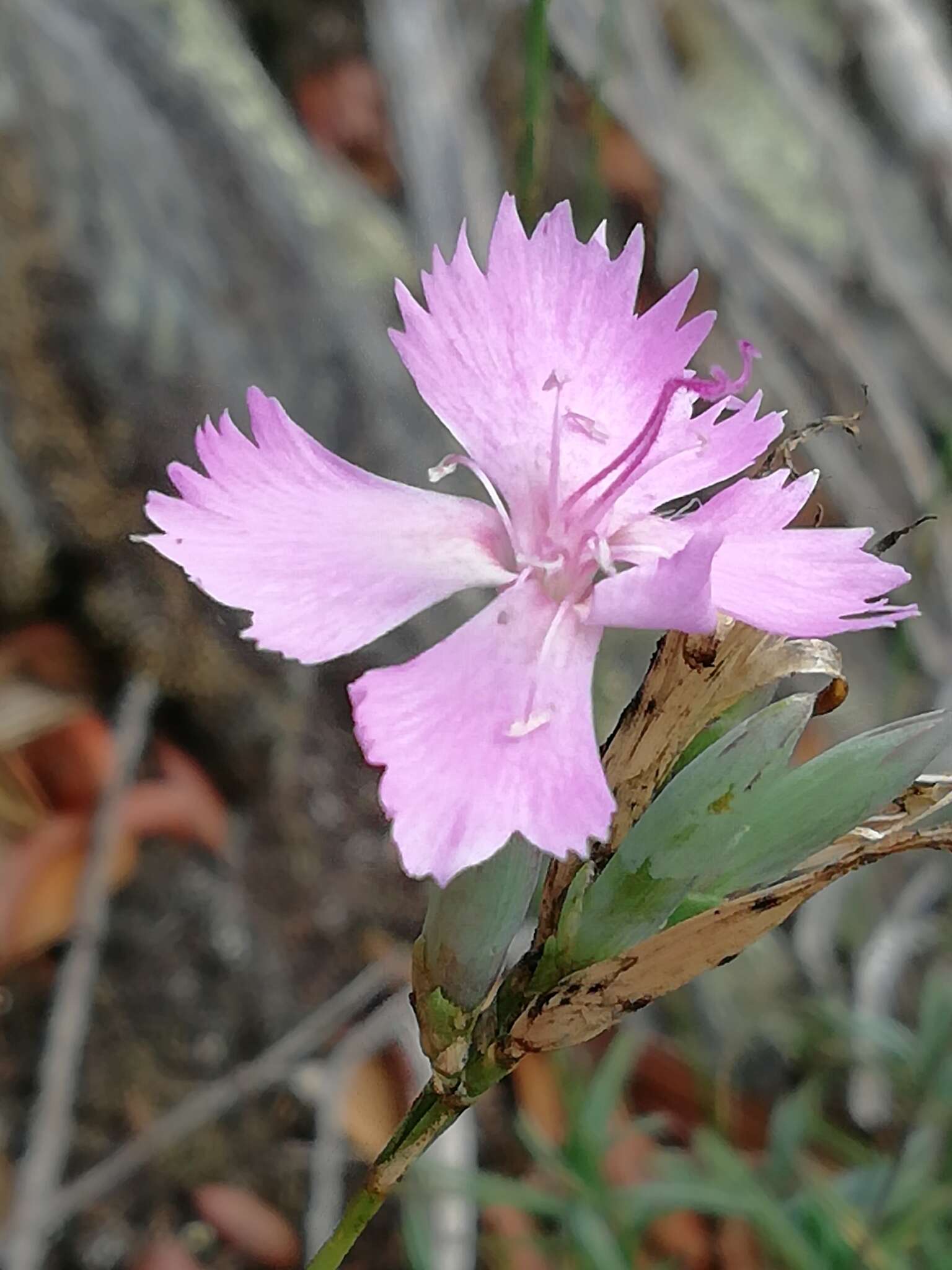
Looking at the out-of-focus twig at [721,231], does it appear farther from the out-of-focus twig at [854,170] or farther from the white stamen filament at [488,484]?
the white stamen filament at [488,484]

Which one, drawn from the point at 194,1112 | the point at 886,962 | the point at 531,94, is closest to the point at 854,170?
the point at 886,962

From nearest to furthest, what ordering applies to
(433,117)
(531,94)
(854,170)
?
(531,94) → (433,117) → (854,170)

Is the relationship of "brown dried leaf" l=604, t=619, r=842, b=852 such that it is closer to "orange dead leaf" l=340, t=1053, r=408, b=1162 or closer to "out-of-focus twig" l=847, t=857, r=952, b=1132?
"orange dead leaf" l=340, t=1053, r=408, b=1162

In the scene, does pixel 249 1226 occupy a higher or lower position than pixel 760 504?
lower

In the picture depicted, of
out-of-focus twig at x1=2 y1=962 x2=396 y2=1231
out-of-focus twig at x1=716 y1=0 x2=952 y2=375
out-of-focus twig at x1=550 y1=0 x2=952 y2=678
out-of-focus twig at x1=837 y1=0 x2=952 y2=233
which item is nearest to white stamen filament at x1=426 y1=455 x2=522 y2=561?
out-of-focus twig at x1=2 y1=962 x2=396 y2=1231

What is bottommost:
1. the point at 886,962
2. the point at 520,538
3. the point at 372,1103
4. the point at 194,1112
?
the point at 886,962

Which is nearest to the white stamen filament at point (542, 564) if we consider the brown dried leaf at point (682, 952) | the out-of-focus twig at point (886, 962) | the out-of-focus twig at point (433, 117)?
the brown dried leaf at point (682, 952)

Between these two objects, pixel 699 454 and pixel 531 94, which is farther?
pixel 531 94

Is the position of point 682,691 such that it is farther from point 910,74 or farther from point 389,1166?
point 910,74
